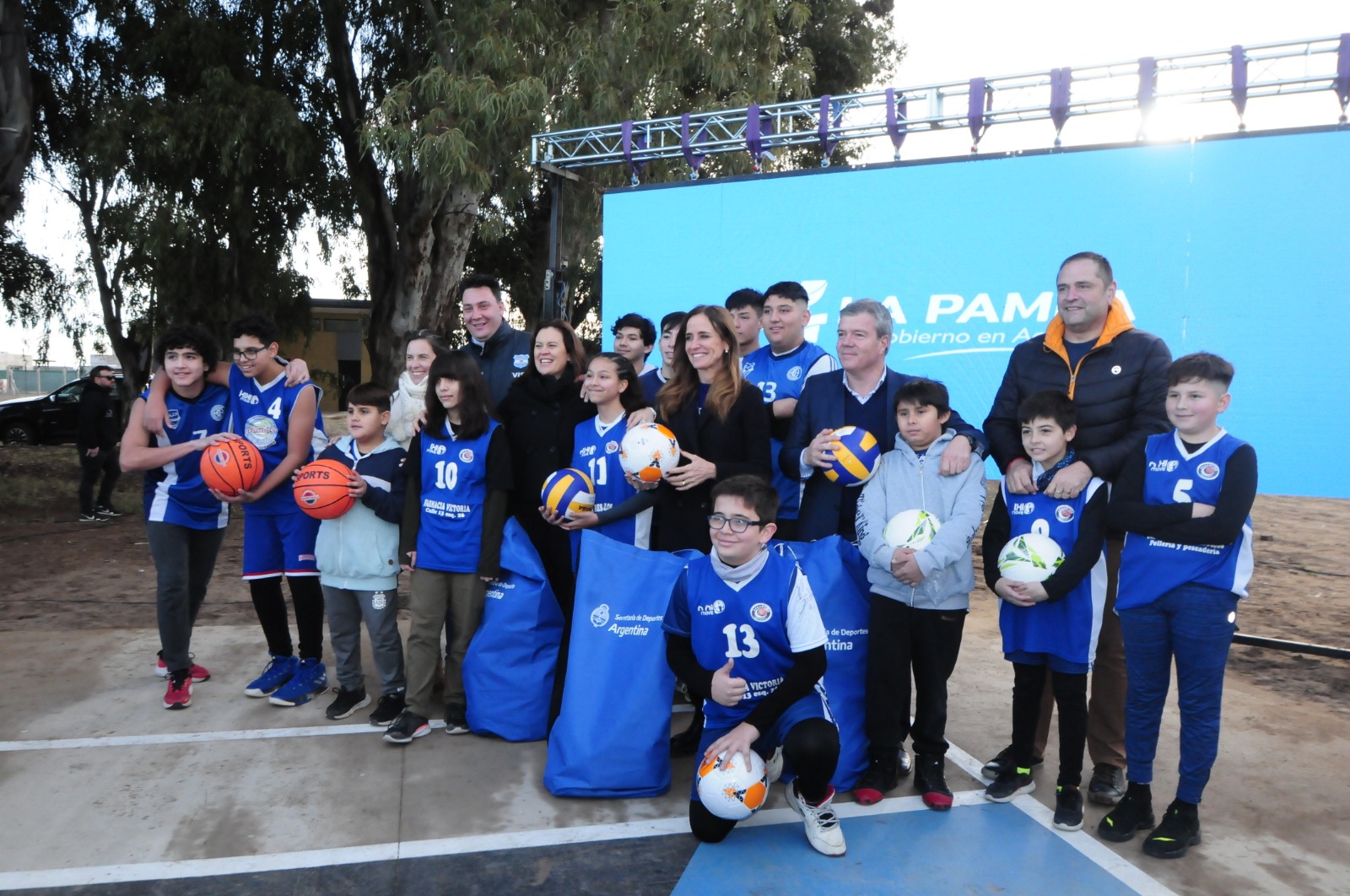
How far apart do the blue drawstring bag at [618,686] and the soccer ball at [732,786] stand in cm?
51

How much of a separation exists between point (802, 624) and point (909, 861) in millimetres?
831

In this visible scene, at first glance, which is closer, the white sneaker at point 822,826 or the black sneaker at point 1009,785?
the white sneaker at point 822,826

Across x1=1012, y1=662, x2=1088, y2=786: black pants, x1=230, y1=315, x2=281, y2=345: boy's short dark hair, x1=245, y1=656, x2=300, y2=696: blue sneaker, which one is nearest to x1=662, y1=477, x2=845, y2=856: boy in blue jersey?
x1=1012, y1=662, x2=1088, y2=786: black pants

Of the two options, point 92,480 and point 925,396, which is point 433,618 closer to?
point 925,396

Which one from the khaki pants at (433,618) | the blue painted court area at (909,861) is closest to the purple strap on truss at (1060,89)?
the blue painted court area at (909,861)

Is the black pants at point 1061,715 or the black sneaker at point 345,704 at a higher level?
the black pants at point 1061,715

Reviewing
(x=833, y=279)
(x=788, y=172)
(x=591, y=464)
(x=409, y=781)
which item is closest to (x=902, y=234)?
(x=833, y=279)

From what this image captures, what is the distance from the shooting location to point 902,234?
7.81 meters

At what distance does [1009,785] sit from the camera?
11.5 ft

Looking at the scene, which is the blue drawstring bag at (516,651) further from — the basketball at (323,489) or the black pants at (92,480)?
the black pants at (92,480)

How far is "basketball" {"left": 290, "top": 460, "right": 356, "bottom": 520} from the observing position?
4.00 m

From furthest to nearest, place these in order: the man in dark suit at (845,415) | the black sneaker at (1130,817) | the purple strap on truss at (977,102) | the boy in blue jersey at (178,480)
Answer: the purple strap on truss at (977,102) → the boy in blue jersey at (178,480) → the man in dark suit at (845,415) → the black sneaker at (1130,817)

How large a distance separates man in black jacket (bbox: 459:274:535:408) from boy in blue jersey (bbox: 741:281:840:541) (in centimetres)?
118

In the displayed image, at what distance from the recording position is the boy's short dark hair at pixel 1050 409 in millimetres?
3342
